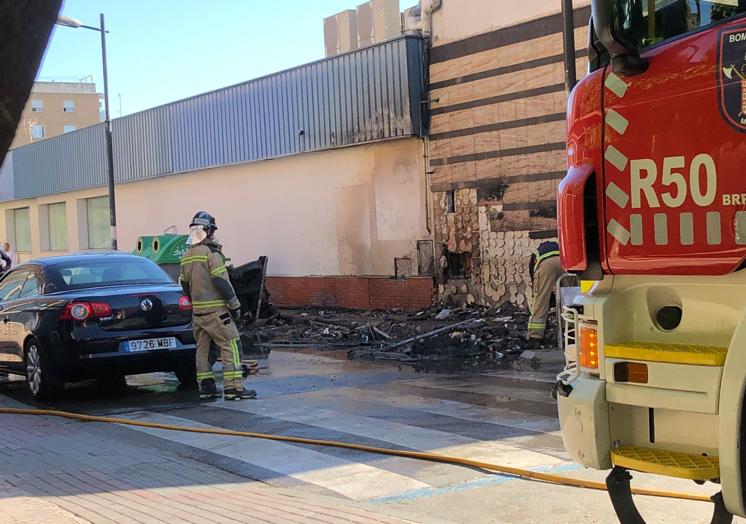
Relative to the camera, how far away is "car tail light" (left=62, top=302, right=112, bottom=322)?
9703 mm

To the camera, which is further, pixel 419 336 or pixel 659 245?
pixel 419 336

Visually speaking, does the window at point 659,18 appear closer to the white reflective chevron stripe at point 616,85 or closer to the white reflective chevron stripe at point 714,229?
the white reflective chevron stripe at point 616,85

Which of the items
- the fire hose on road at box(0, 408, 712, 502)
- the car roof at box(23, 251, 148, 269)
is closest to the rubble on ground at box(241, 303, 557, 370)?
the car roof at box(23, 251, 148, 269)

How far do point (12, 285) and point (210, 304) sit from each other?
122 inches

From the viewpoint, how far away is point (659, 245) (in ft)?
13.0

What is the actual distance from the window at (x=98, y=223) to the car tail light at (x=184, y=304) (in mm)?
23792

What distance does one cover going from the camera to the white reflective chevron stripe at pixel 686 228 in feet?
12.6

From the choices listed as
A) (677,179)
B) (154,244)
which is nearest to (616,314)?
(677,179)

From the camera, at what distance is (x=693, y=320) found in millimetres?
3918

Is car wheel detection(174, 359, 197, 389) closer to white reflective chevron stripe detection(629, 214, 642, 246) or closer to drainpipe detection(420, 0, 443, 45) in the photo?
white reflective chevron stripe detection(629, 214, 642, 246)

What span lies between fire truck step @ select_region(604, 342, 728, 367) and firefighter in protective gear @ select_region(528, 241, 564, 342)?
8.14 m

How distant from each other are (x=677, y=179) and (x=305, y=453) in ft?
13.5

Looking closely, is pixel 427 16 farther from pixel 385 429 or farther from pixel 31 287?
pixel 385 429

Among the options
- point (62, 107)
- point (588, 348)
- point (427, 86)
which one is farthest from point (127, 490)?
point (62, 107)
